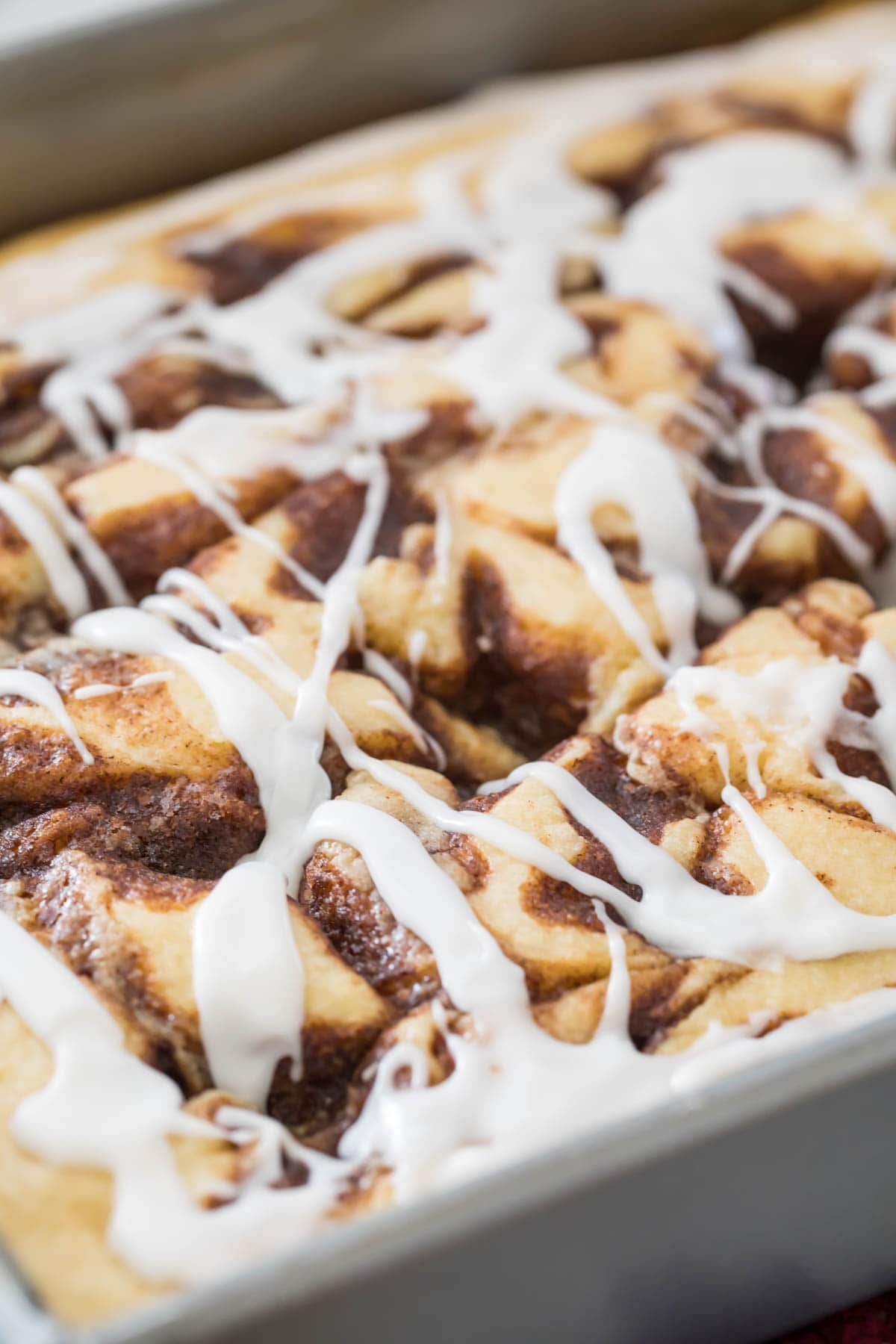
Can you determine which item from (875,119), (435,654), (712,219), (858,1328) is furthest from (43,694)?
(875,119)

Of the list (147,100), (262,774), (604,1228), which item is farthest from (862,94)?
(604,1228)

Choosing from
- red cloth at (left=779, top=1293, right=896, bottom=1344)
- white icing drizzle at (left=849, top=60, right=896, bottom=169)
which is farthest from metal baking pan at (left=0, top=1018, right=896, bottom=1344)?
white icing drizzle at (left=849, top=60, right=896, bottom=169)

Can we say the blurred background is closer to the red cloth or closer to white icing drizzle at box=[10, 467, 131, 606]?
white icing drizzle at box=[10, 467, 131, 606]

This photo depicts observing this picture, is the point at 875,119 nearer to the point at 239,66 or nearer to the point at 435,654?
the point at 239,66

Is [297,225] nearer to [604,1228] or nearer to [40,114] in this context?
[40,114]

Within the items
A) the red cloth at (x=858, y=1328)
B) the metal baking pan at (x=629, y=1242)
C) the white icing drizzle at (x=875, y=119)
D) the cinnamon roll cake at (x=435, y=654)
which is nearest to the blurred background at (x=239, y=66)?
the cinnamon roll cake at (x=435, y=654)
